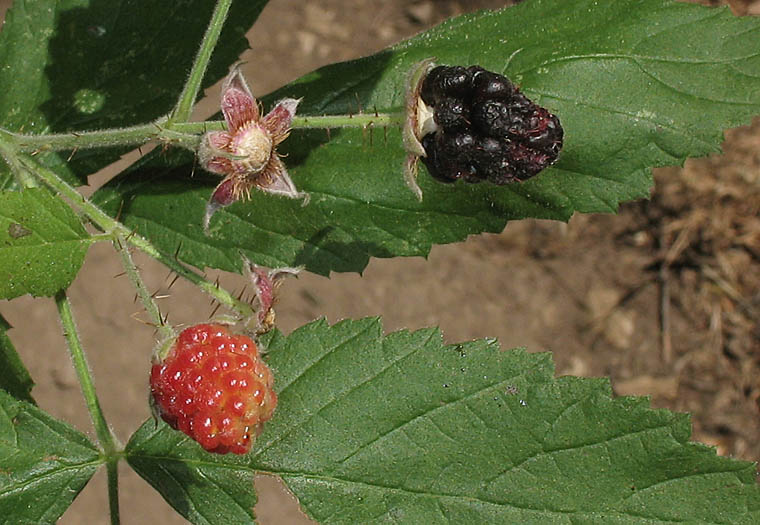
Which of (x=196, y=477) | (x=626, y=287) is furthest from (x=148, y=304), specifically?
(x=626, y=287)

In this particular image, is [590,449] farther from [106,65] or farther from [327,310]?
[327,310]

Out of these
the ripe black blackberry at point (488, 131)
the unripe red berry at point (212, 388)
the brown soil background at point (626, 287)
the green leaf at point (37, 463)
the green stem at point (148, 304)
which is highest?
the ripe black blackberry at point (488, 131)

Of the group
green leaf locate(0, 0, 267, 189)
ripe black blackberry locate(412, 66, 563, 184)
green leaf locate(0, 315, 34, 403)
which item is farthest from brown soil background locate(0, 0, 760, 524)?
ripe black blackberry locate(412, 66, 563, 184)

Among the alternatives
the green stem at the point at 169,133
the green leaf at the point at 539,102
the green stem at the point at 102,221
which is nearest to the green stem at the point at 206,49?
the green stem at the point at 169,133

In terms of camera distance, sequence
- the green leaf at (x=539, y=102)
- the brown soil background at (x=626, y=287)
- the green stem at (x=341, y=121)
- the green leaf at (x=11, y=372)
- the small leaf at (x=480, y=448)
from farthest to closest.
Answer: the brown soil background at (x=626, y=287) < the green leaf at (x=11, y=372) < the green leaf at (x=539, y=102) < the small leaf at (x=480, y=448) < the green stem at (x=341, y=121)

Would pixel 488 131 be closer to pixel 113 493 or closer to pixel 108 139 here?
pixel 108 139

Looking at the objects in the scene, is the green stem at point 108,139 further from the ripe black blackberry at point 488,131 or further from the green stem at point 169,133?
the ripe black blackberry at point 488,131
